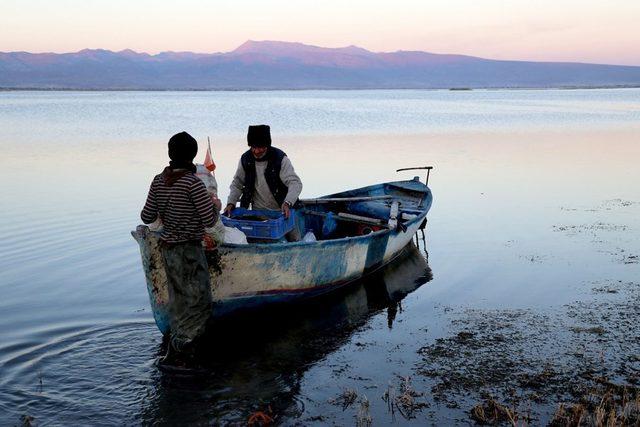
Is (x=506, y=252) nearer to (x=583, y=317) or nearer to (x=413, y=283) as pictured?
(x=413, y=283)

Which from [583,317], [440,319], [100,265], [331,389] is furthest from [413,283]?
[100,265]

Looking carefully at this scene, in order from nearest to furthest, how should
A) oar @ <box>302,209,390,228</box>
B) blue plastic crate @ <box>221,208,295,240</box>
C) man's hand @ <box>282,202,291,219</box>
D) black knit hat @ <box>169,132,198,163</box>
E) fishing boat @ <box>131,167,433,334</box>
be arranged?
black knit hat @ <box>169,132,198,163</box> → fishing boat @ <box>131,167,433,334</box> → blue plastic crate @ <box>221,208,295,240</box> → man's hand @ <box>282,202,291,219</box> → oar @ <box>302,209,390,228</box>

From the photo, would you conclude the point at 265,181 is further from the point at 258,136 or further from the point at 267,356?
the point at 267,356

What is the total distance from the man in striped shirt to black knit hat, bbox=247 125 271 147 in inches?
81.7

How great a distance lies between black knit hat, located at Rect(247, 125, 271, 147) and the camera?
349 inches

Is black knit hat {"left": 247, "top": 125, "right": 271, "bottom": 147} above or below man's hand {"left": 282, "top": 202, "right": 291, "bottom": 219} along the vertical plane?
above

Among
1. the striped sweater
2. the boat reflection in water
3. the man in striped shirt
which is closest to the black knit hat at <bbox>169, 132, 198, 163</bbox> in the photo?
the man in striped shirt

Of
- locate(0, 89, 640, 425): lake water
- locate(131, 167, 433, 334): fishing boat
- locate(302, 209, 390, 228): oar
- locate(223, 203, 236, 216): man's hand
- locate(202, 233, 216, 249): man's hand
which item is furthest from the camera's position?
locate(302, 209, 390, 228): oar

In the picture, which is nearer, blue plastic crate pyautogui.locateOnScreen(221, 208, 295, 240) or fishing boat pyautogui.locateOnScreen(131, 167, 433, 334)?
fishing boat pyautogui.locateOnScreen(131, 167, 433, 334)

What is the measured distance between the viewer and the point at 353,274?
34.4 ft

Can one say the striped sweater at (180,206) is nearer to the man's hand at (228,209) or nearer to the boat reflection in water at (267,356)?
the boat reflection in water at (267,356)

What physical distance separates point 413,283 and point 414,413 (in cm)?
477

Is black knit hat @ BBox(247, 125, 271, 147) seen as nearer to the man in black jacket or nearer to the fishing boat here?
the man in black jacket

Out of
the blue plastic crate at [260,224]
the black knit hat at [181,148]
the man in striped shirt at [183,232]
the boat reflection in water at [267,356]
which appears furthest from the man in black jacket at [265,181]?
the black knit hat at [181,148]
